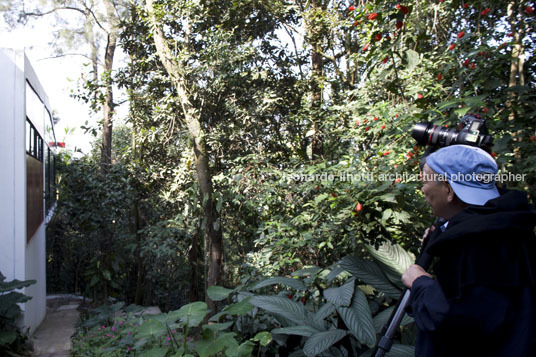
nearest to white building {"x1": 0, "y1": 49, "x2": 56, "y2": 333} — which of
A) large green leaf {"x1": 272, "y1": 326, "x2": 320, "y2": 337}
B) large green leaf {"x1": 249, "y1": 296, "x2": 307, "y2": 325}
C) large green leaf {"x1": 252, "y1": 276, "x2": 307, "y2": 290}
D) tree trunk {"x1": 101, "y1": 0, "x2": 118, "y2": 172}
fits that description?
tree trunk {"x1": 101, "y1": 0, "x2": 118, "y2": 172}

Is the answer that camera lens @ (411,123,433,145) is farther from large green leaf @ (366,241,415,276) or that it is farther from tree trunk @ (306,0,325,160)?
tree trunk @ (306,0,325,160)

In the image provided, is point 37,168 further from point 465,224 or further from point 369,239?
point 465,224

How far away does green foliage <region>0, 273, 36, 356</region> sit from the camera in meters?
4.51

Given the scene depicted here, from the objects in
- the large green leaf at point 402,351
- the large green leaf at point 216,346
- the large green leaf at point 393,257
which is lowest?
the large green leaf at point 402,351

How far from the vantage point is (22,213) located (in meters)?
5.17

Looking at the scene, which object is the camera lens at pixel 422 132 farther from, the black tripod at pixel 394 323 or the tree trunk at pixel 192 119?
the tree trunk at pixel 192 119

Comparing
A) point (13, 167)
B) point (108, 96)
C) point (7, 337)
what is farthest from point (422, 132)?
point (108, 96)

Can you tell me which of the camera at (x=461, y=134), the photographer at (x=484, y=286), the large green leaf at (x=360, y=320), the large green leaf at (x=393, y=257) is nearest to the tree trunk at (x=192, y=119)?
the large green leaf at (x=393, y=257)

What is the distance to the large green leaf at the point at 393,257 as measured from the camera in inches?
86.2

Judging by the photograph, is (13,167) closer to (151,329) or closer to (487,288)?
(151,329)

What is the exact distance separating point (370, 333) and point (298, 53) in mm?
5834

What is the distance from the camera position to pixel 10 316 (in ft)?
15.2

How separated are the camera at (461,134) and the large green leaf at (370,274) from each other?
2.34 feet

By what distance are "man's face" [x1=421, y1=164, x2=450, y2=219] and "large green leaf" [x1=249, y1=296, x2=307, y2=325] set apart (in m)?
0.98
